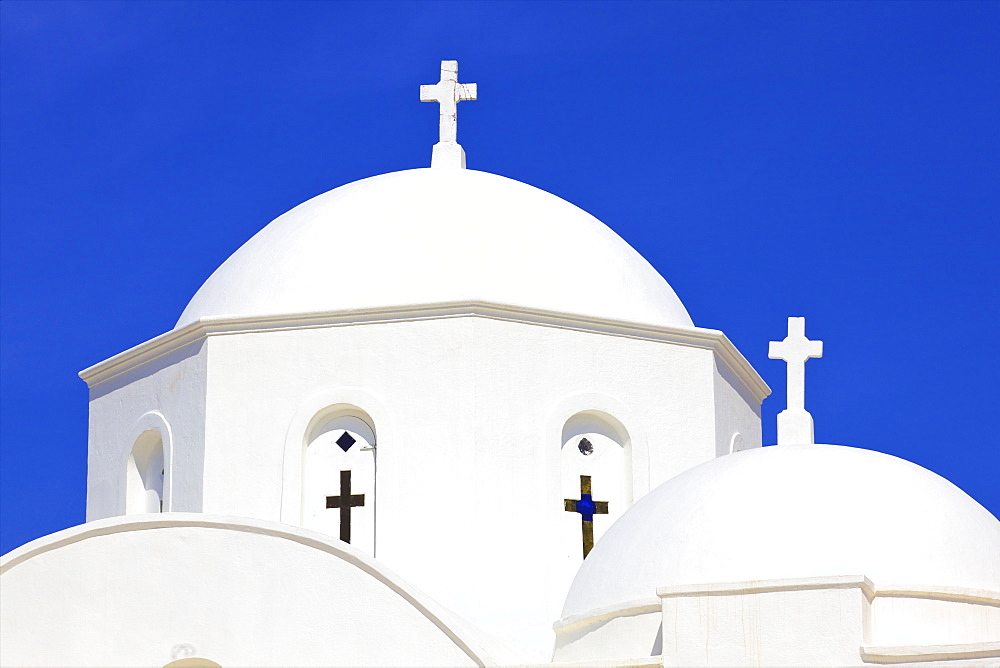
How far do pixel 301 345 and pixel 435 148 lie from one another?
117 inches

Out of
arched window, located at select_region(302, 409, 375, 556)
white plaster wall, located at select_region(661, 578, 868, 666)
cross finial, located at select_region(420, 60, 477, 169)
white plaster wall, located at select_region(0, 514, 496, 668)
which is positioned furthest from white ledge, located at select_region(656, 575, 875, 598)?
cross finial, located at select_region(420, 60, 477, 169)

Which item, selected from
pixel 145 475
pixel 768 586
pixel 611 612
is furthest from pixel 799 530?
pixel 145 475

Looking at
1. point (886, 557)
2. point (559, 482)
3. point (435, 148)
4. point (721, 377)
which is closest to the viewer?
point (886, 557)

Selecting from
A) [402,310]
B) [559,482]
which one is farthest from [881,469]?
[402,310]

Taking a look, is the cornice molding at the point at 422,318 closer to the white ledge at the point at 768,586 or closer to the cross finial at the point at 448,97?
the cross finial at the point at 448,97

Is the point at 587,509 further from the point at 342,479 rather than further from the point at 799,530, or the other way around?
the point at 799,530

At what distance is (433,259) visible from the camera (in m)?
13.8

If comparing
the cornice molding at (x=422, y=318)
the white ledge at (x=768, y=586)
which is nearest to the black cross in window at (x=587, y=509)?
the cornice molding at (x=422, y=318)

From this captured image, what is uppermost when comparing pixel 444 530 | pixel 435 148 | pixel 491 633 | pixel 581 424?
pixel 435 148

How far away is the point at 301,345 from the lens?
1330 cm

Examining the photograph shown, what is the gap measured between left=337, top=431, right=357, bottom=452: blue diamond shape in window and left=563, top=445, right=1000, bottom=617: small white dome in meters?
2.51

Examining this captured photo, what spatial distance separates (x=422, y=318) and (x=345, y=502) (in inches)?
58.8

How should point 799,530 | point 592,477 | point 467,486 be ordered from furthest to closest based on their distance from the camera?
1. point 592,477
2. point 467,486
3. point 799,530

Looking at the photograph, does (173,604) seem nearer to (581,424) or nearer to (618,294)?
(581,424)
